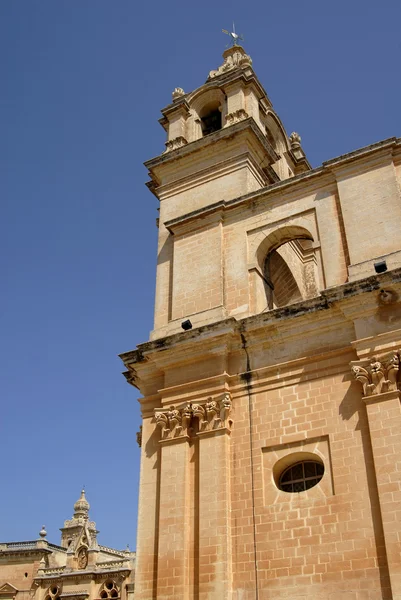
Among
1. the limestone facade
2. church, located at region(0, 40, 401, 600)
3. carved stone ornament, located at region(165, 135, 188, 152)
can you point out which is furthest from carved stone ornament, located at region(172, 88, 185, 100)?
the limestone facade

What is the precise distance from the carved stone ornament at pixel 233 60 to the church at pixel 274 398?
5.10 metres

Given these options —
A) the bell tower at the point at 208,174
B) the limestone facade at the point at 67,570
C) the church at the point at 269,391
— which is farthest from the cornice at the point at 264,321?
the limestone facade at the point at 67,570

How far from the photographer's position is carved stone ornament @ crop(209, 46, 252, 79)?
68.1 feet

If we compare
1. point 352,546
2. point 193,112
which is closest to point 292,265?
point 193,112

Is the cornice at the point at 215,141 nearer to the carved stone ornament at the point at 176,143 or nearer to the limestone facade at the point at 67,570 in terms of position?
the carved stone ornament at the point at 176,143

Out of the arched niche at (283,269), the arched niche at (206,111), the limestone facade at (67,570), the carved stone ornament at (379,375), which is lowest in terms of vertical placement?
the carved stone ornament at (379,375)

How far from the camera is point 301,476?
12469mm

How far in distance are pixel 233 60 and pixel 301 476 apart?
1480 centimetres

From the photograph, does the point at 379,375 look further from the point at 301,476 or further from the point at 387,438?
the point at 301,476

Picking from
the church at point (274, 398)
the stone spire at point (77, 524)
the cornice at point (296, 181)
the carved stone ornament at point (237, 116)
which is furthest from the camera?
the stone spire at point (77, 524)

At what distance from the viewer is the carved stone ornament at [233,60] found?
2077cm

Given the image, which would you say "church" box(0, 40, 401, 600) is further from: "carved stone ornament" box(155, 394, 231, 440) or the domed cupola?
the domed cupola

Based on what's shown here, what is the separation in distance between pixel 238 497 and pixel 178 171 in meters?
9.68

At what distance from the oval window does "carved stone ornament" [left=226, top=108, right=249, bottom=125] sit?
10036 mm
